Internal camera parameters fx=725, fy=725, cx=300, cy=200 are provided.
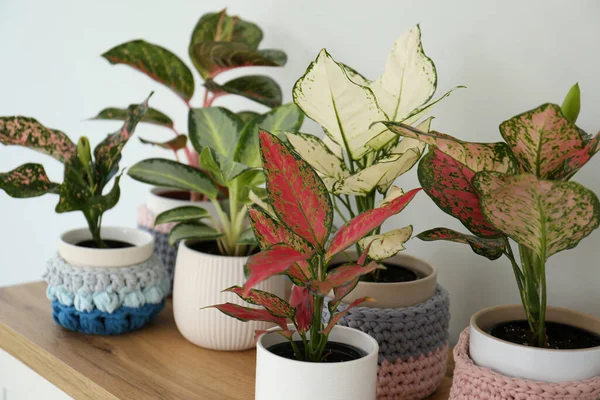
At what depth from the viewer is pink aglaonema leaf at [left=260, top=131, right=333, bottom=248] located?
1.94 feet

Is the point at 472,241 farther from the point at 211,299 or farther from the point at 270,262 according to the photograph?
the point at 211,299

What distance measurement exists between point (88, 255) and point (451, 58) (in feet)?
1.68

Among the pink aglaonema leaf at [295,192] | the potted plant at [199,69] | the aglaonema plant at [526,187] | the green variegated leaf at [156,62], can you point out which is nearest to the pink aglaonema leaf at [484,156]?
the aglaonema plant at [526,187]

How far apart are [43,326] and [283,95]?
0.49 meters

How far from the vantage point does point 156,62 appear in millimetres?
1023

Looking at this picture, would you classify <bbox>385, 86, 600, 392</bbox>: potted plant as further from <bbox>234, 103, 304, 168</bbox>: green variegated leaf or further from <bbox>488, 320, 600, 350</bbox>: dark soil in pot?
<bbox>234, 103, 304, 168</bbox>: green variegated leaf

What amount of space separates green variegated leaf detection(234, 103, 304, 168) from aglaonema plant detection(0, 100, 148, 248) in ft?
0.43

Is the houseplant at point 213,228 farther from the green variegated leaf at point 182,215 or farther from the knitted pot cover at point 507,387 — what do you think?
the knitted pot cover at point 507,387

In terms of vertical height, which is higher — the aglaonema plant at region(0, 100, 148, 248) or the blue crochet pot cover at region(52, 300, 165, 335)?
the aglaonema plant at region(0, 100, 148, 248)

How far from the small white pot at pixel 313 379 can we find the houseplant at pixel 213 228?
0.25 meters


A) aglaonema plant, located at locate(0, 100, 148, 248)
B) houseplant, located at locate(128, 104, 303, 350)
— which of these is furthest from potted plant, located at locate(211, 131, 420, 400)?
aglaonema plant, located at locate(0, 100, 148, 248)

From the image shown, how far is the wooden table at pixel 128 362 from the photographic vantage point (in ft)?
2.62

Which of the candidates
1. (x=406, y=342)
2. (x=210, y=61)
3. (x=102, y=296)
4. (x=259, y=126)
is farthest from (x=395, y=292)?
(x=210, y=61)

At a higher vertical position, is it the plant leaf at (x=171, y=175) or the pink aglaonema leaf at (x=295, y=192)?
the pink aglaonema leaf at (x=295, y=192)
